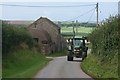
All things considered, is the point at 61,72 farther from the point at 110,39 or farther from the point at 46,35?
the point at 46,35

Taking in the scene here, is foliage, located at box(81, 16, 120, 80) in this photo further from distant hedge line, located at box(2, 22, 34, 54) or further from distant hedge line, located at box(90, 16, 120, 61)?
distant hedge line, located at box(2, 22, 34, 54)

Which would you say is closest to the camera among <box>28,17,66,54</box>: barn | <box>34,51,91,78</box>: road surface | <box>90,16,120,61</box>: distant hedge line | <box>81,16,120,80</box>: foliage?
<box>81,16,120,80</box>: foliage

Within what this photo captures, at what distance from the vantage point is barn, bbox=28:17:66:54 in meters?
79.9

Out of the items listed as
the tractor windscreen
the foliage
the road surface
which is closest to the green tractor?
the tractor windscreen

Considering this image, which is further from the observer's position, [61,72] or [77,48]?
[77,48]

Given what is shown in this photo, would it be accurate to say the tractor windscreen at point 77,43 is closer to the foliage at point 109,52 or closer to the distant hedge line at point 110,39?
the foliage at point 109,52

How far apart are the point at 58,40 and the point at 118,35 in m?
64.5

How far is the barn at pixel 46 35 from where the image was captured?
7994 centimetres

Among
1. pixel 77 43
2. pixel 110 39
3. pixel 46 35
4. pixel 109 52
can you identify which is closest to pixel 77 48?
pixel 77 43

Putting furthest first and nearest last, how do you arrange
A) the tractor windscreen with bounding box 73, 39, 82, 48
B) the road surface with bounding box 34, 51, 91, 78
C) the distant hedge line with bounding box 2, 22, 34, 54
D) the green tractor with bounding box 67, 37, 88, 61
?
the tractor windscreen with bounding box 73, 39, 82, 48, the green tractor with bounding box 67, 37, 88, 61, the distant hedge line with bounding box 2, 22, 34, 54, the road surface with bounding box 34, 51, 91, 78

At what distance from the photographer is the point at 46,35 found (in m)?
81.6


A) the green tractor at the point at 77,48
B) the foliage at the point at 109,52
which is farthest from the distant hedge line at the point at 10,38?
the foliage at the point at 109,52

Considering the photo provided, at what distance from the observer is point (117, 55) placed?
25.3 meters

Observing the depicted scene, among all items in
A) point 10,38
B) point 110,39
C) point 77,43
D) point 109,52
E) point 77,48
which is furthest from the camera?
point 77,43
